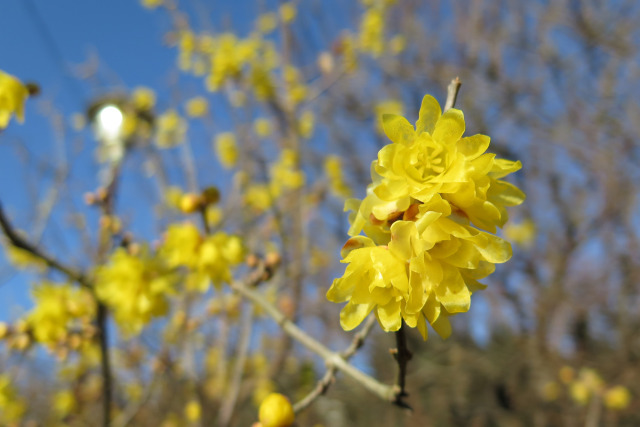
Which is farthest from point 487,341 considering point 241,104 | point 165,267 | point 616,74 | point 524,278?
point 165,267

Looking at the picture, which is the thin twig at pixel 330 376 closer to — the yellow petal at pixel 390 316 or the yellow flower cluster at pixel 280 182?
the yellow petal at pixel 390 316

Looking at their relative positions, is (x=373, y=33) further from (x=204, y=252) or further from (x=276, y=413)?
(x=276, y=413)

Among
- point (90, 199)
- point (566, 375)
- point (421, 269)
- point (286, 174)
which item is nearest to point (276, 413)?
point (421, 269)

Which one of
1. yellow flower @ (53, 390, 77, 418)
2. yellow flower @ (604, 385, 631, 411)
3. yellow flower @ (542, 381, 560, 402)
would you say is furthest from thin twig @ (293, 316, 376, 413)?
yellow flower @ (542, 381, 560, 402)

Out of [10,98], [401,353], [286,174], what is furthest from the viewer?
[286,174]

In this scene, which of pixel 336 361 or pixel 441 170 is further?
pixel 336 361

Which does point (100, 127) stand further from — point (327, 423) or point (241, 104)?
point (327, 423)
